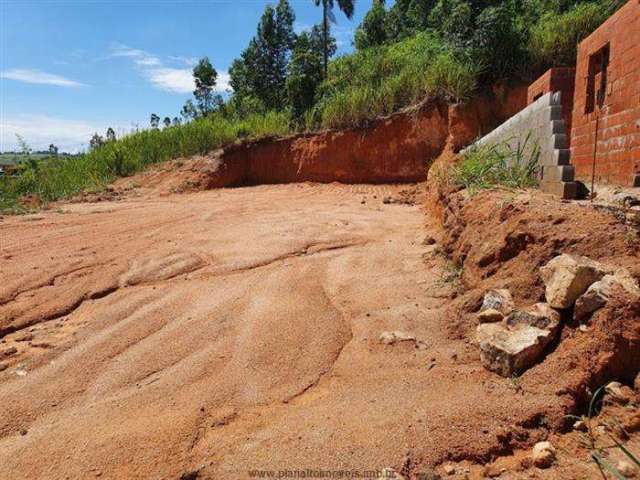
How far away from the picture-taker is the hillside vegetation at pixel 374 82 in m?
8.68

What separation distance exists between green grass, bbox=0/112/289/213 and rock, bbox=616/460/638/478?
403 inches

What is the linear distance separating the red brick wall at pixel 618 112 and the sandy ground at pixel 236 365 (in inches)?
60.1

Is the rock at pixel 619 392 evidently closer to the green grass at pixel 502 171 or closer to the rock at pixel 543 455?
the rock at pixel 543 455

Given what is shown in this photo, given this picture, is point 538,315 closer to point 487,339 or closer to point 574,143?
point 487,339

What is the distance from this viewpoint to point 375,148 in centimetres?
955

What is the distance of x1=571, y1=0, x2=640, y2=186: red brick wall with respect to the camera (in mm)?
3078

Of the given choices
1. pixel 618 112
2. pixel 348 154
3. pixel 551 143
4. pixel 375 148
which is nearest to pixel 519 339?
pixel 551 143

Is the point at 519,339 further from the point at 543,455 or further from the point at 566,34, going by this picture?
the point at 566,34

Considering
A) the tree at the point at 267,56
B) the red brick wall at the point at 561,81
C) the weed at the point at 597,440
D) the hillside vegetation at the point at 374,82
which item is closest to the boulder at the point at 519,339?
the weed at the point at 597,440

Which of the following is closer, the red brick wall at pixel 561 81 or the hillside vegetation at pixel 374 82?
the red brick wall at pixel 561 81

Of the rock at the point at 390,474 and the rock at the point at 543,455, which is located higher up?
the rock at the point at 543,455

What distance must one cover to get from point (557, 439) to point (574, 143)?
145 inches

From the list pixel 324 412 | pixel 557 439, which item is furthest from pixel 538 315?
pixel 324 412

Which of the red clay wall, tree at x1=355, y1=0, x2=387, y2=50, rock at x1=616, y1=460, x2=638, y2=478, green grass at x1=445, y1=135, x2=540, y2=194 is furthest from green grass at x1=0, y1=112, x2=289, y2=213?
rock at x1=616, y1=460, x2=638, y2=478
